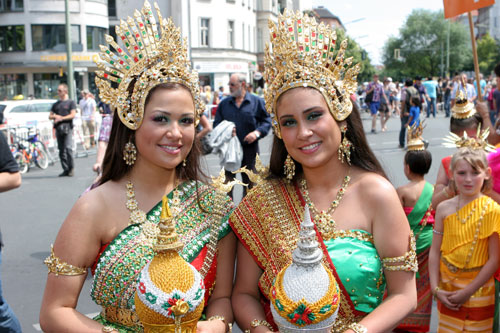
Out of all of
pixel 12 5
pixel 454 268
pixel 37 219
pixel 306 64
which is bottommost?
pixel 37 219

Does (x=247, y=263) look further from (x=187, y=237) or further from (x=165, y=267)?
(x=165, y=267)

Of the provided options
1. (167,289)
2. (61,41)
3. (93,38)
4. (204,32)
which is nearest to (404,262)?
(167,289)

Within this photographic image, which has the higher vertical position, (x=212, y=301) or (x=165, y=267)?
(x=165, y=267)

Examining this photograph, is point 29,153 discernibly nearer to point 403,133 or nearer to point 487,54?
point 403,133

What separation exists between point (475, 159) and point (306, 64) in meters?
1.69

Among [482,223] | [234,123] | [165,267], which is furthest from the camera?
[234,123]

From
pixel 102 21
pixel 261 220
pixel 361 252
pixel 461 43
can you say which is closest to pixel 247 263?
pixel 261 220

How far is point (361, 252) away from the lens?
2104 millimetres

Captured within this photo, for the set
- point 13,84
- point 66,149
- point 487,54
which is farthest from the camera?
point 487,54

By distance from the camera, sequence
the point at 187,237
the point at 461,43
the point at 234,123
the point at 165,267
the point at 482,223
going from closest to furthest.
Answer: the point at 165,267
the point at 187,237
the point at 482,223
the point at 234,123
the point at 461,43

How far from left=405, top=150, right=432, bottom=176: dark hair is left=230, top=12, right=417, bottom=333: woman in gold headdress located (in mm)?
1941

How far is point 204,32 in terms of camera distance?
3975cm

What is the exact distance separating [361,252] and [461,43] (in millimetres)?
80127

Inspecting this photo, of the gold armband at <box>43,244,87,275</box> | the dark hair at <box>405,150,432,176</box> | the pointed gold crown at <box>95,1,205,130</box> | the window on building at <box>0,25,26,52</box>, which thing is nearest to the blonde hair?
the dark hair at <box>405,150,432,176</box>
